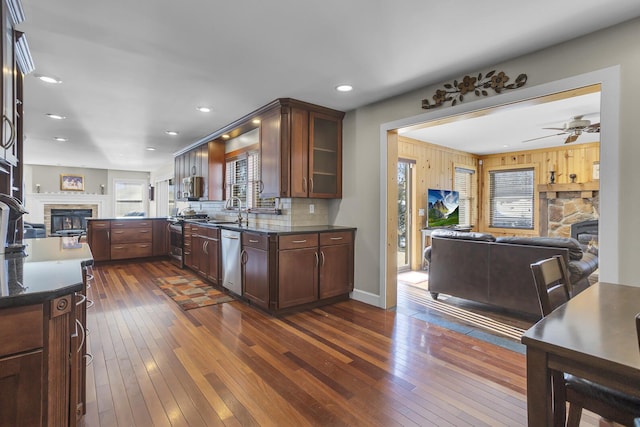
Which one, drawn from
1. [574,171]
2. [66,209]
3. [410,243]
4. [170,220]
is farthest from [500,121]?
[66,209]

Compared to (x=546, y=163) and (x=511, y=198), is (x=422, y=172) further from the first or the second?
(x=546, y=163)

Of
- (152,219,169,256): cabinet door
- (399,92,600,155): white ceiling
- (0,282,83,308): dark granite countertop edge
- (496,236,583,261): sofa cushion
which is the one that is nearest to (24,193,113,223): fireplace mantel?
(152,219,169,256): cabinet door

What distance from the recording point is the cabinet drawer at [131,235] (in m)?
6.23

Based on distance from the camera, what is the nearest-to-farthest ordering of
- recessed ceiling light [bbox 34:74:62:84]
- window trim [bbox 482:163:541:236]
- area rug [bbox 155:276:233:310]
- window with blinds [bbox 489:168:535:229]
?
recessed ceiling light [bbox 34:74:62:84], area rug [bbox 155:276:233:310], window trim [bbox 482:163:541:236], window with blinds [bbox 489:168:535:229]

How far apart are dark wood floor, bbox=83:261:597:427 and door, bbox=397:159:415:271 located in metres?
2.59

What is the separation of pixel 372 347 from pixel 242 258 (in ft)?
6.21

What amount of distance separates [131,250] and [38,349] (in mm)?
6083

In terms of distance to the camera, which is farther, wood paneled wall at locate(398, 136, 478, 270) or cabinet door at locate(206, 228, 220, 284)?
wood paneled wall at locate(398, 136, 478, 270)

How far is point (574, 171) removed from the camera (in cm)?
646

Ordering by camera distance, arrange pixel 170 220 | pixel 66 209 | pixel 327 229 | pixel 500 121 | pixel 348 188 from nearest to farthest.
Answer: pixel 327 229
pixel 348 188
pixel 500 121
pixel 170 220
pixel 66 209

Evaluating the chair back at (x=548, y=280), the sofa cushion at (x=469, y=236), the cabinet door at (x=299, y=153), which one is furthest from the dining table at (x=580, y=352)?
the cabinet door at (x=299, y=153)

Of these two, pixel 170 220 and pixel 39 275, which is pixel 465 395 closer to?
pixel 39 275

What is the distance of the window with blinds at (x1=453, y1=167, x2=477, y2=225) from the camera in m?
7.13

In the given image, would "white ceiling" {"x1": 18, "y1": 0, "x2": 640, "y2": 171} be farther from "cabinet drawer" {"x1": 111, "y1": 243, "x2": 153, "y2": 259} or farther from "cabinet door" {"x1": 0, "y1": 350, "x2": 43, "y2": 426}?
"cabinet drawer" {"x1": 111, "y1": 243, "x2": 153, "y2": 259}
